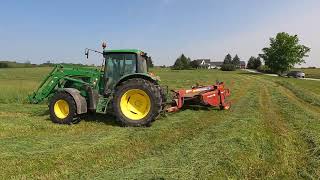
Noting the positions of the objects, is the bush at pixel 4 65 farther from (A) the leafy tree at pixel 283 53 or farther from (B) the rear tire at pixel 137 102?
(B) the rear tire at pixel 137 102

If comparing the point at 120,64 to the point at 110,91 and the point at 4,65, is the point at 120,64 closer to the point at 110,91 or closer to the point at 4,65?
the point at 110,91

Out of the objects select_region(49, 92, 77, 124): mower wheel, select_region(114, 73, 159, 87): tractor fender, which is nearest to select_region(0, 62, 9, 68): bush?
select_region(49, 92, 77, 124): mower wheel

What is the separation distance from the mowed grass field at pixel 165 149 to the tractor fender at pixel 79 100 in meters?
0.39

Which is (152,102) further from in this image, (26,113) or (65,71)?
(26,113)

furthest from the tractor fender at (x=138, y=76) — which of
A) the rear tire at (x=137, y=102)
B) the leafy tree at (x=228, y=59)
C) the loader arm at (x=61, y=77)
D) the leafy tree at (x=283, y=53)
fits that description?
the leafy tree at (x=228, y=59)

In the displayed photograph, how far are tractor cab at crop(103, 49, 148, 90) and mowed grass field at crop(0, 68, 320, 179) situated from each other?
1.24 m

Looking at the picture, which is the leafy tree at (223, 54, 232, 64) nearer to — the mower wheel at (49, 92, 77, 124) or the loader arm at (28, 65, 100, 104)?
the loader arm at (28, 65, 100, 104)

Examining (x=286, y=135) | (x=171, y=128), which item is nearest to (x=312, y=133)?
(x=286, y=135)


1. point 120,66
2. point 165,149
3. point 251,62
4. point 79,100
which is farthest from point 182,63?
point 165,149

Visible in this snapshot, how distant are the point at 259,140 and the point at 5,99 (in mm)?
12427

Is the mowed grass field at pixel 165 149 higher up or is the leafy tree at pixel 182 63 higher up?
the leafy tree at pixel 182 63

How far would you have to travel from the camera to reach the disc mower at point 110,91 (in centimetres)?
1063

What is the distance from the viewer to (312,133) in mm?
9312

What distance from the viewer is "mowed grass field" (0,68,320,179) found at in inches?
246
